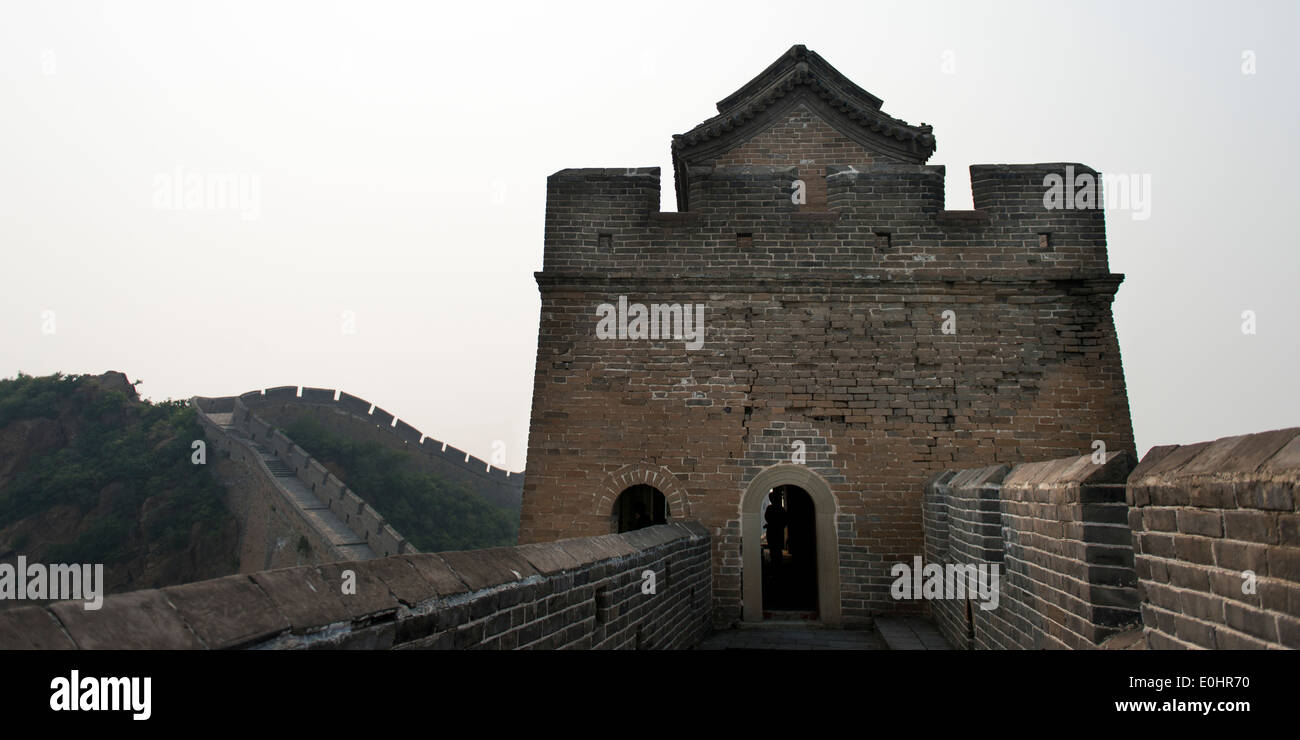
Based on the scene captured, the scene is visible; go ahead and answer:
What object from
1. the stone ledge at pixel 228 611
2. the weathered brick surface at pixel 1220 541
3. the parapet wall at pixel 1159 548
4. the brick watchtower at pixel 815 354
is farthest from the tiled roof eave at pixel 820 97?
the stone ledge at pixel 228 611

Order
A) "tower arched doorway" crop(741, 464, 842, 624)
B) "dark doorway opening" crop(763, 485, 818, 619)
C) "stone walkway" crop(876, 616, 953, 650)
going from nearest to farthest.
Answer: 1. "stone walkway" crop(876, 616, 953, 650)
2. "tower arched doorway" crop(741, 464, 842, 624)
3. "dark doorway opening" crop(763, 485, 818, 619)

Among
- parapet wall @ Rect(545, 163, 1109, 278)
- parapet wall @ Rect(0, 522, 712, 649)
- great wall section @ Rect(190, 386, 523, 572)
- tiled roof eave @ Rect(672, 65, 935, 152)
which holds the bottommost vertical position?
great wall section @ Rect(190, 386, 523, 572)

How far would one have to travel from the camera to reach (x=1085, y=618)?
419 cm

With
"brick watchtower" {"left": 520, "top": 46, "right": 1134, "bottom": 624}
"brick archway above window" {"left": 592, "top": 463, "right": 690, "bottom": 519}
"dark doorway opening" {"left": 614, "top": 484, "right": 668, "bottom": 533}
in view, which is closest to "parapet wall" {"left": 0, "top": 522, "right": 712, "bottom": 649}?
"brick archway above window" {"left": 592, "top": 463, "right": 690, "bottom": 519}

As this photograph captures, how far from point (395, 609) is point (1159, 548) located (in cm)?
321

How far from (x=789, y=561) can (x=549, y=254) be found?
32.9 ft

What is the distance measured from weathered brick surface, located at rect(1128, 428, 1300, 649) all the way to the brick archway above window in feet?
24.1

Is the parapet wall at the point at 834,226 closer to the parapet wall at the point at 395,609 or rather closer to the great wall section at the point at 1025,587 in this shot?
the great wall section at the point at 1025,587

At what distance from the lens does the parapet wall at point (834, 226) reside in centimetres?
1103

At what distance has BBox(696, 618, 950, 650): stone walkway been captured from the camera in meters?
8.37

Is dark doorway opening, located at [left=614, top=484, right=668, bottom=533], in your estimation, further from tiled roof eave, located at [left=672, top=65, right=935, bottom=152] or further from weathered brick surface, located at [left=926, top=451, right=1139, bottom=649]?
weathered brick surface, located at [left=926, top=451, right=1139, bottom=649]

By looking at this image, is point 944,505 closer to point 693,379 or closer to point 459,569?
point 693,379

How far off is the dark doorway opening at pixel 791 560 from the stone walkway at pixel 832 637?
2.36 ft

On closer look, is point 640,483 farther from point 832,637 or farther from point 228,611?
point 228,611
